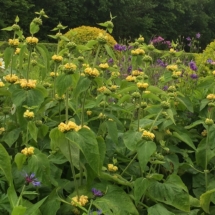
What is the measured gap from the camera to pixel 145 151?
1.43 meters

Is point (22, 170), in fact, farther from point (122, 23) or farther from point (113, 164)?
point (122, 23)

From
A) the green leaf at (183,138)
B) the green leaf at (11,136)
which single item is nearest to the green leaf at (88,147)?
the green leaf at (11,136)

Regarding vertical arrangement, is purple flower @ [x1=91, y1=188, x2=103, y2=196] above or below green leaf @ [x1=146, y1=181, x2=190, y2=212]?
above

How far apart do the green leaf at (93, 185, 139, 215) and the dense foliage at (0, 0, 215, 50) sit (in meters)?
16.6

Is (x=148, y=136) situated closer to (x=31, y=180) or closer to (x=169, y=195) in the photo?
(x=169, y=195)

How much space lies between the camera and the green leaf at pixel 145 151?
1.42 m

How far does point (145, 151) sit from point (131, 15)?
1004 inches

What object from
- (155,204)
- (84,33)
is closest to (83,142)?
(155,204)

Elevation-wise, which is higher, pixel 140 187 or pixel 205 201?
pixel 140 187

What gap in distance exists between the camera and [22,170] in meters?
1.46

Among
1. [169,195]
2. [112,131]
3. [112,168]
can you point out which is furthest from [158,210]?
[112,131]

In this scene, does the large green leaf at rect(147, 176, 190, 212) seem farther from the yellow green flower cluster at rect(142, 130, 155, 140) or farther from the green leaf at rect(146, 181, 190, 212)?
the yellow green flower cluster at rect(142, 130, 155, 140)

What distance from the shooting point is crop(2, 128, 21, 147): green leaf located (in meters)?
1.63

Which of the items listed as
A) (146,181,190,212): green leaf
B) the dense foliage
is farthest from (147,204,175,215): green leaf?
the dense foliage
